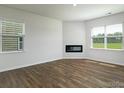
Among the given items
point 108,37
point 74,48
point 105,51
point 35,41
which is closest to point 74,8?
point 35,41

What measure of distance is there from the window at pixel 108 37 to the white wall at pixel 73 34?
2.70 ft

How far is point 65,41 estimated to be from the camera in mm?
8266

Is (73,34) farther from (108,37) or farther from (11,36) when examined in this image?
(11,36)

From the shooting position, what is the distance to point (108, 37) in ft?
21.9

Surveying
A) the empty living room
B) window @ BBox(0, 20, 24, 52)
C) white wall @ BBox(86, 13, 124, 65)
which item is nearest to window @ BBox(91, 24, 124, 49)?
the empty living room

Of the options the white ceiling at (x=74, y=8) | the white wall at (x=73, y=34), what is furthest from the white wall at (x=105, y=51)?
the white ceiling at (x=74, y=8)

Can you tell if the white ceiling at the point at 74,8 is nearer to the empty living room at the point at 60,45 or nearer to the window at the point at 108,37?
the empty living room at the point at 60,45

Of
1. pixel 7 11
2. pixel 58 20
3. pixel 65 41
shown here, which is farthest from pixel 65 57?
pixel 7 11

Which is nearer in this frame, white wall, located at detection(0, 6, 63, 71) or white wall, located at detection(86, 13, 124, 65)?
white wall, located at detection(0, 6, 63, 71)

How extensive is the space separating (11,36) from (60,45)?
11.6ft

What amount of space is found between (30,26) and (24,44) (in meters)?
0.92

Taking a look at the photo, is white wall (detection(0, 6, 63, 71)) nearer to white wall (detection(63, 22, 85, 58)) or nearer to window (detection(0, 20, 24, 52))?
window (detection(0, 20, 24, 52))

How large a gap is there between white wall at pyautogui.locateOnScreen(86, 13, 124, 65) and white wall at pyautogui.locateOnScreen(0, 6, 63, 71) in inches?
72.0

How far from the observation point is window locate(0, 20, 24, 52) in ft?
15.8
